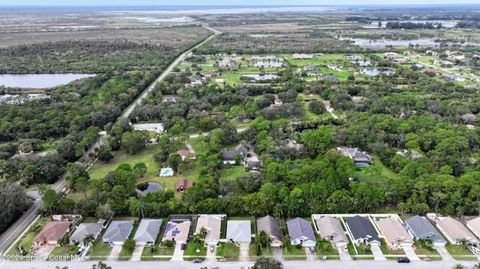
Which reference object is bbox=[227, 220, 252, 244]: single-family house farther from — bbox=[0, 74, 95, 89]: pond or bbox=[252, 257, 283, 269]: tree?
bbox=[0, 74, 95, 89]: pond

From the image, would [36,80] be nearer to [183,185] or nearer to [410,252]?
[183,185]

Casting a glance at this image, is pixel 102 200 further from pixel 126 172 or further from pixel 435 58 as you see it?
pixel 435 58

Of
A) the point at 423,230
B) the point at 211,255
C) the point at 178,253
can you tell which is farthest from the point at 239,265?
the point at 423,230

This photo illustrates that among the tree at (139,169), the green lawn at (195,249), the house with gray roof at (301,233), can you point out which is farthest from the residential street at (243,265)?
the tree at (139,169)

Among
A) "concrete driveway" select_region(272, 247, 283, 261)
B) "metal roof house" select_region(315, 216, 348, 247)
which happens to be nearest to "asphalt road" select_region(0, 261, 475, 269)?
"concrete driveway" select_region(272, 247, 283, 261)

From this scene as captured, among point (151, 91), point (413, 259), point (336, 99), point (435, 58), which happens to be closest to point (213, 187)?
point (413, 259)

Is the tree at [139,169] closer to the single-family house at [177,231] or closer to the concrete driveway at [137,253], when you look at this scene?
the single-family house at [177,231]
